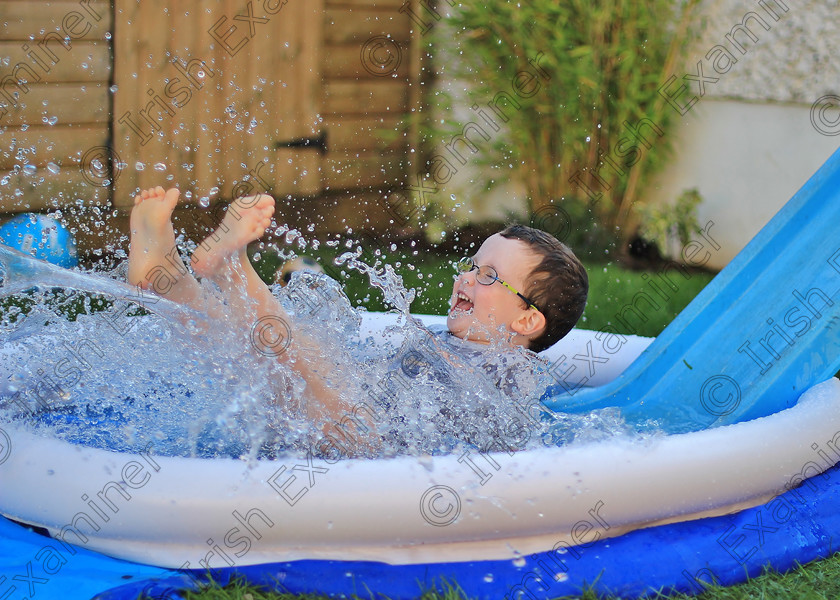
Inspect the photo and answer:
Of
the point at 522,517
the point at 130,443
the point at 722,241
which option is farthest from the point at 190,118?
the point at 522,517

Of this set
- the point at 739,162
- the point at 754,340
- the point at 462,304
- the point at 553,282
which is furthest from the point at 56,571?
the point at 739,162

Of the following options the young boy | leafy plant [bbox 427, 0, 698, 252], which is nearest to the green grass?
the young boy

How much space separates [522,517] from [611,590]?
0.22 metres

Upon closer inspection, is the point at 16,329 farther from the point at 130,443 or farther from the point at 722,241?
the point at 722,241

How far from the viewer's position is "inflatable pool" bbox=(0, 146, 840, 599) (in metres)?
1.52

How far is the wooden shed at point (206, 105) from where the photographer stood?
4.30 metres

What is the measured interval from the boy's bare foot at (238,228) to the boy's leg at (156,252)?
0.28 ft

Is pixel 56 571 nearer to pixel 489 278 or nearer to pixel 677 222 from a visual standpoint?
pixel 489 278

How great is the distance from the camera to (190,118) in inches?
183

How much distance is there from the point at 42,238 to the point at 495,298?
1978 millimetres

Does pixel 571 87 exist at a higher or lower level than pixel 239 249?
lower

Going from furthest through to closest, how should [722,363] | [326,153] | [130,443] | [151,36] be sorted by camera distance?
1. [326,153]
2. [151,36]
3. [722,363]
4. [130,443]

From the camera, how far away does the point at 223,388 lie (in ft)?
5.82

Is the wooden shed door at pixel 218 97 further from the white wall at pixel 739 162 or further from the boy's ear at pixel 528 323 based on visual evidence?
the boy's ear at pixel 528 323
